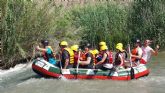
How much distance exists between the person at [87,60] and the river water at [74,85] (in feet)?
2.31

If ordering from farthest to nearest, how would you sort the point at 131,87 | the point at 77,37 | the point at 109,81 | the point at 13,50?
1. the point at 77,37
2. the point at 13,50
3. the point at 109,81
4. the point at 131,87

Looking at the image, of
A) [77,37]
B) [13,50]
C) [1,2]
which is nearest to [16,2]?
[1,2]

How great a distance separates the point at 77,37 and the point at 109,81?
21.4ft

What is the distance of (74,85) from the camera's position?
16219 mm

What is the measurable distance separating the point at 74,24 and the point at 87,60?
7.96 m

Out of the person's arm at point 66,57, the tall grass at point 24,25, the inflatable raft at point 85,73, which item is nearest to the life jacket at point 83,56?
the inflatable raft at point 85,73

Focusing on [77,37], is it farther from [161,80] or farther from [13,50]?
[161,80]

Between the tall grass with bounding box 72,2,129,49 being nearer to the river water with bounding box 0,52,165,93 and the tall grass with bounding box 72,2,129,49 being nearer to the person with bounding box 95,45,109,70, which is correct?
the river water with bounding box 0,52,165,93

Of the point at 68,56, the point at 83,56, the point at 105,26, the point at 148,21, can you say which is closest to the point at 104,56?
the point at 83,56

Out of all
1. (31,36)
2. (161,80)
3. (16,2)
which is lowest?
(161,80)

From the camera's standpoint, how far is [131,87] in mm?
15828

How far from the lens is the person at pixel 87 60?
1711cm

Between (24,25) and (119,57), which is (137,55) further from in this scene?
(24,25)

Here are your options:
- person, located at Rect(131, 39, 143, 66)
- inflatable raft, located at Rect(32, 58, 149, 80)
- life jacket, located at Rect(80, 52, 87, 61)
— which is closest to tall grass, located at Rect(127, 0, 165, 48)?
person, located at Rect(131, 39, 143, 66)
